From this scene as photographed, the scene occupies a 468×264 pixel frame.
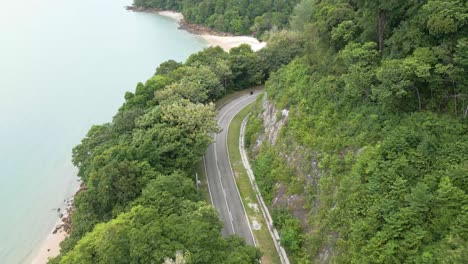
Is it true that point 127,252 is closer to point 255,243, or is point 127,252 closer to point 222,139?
point 255,243

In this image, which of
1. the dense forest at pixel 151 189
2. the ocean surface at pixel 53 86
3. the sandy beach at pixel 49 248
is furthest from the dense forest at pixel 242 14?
the sandy beach at pixel 49 248

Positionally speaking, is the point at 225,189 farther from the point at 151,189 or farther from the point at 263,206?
the point at 151,189

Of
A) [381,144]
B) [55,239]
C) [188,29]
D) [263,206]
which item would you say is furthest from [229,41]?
[381,144]

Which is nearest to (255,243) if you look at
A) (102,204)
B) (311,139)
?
(311,139)

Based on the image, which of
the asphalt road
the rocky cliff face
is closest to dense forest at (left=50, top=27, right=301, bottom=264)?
the asphalt road

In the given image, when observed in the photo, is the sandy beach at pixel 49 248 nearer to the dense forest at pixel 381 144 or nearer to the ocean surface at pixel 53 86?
the ocean surface at pixel 53 86

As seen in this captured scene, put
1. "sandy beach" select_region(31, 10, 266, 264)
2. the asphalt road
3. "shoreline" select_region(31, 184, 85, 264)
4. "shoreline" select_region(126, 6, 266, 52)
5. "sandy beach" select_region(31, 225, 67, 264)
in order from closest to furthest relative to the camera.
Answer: the asphalt road, "sandy beach" select_region(31, 225, 67, 264), "shoreline" select_region(31, 184, 85, 264), "sandy beach" select_region(31, 10, 266, 264), "shoreline" select_region(126, 6, 266, 52)

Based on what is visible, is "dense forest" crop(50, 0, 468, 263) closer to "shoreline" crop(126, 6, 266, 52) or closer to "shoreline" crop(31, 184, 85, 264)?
"shoreline" crop(31, 184, 85, 264)
